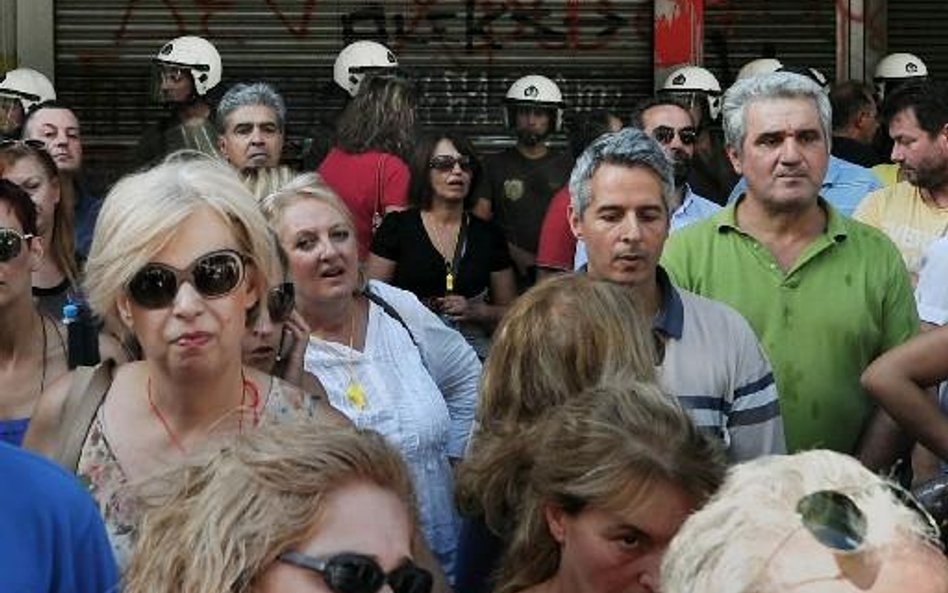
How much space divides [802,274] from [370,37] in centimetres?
869

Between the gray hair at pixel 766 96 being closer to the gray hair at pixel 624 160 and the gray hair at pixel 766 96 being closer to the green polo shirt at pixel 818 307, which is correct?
the green polo shirt at pixel 818 307

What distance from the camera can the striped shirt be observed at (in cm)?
495

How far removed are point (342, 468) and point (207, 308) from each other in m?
1.37

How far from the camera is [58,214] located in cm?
710

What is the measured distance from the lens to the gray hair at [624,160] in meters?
5.39

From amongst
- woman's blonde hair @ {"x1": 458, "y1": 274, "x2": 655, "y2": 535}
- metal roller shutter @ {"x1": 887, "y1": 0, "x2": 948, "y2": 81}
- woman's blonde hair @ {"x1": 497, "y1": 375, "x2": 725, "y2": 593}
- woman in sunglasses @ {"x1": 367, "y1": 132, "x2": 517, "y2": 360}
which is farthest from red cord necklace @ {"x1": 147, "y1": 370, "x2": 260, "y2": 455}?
metal roller shutter @ {"x1": 887, "y1": 0, "x2": 948, "y2": 81}

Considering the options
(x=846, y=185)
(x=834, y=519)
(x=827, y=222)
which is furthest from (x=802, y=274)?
(x=834, y=519)

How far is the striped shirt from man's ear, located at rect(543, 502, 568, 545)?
1148 millimetres

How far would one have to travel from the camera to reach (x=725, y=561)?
2449mm

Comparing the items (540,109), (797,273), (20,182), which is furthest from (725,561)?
(540,109)

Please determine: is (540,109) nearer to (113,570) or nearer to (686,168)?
(686,168)

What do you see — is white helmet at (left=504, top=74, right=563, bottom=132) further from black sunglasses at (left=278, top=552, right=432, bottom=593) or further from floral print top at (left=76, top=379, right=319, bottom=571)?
black sunglasses at (left=278, top=552, right=432, bottom=593)

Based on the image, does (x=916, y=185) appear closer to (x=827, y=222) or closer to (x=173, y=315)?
(x=827, y=222)

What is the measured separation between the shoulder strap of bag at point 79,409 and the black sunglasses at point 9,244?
112cm
